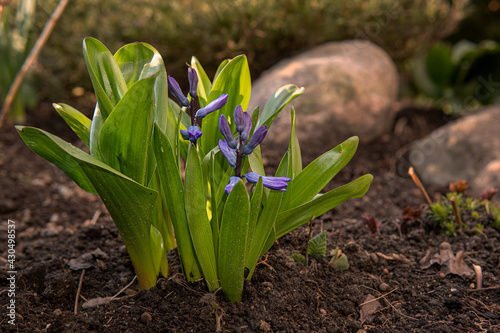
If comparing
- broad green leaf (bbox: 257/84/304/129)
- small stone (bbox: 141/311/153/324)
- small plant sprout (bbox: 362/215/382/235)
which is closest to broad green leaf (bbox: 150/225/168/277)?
small stone (bbox: 141/311/153/324)

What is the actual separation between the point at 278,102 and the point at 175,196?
0.43m

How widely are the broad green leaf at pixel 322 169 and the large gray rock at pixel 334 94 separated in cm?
177

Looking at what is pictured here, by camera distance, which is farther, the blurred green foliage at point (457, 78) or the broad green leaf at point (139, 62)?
the blurred green foliage at point (457, 78)

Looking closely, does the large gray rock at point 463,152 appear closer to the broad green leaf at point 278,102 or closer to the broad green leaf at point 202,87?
the broad green leaf at point 278,102

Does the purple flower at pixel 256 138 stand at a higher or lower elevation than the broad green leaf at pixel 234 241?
higher

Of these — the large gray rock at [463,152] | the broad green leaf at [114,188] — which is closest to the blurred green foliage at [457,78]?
the large gray rock at [463,152]

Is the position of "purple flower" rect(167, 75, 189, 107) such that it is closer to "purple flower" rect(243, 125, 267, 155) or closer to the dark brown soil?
"purple flower" rect(243, 125, 267, 155)

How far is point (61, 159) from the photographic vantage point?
1303mm

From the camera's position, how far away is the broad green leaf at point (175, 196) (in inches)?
51.4

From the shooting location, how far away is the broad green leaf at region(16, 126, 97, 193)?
1.17m

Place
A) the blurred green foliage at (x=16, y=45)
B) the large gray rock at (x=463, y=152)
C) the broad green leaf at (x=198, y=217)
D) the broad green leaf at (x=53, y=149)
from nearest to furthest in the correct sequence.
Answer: the broad green leaf at (x=53, y=149), the broad green leaf at (x=198, y=217), the large gray rock at (x=463, y=152), the blurred green foliage at (x=16, y=45)

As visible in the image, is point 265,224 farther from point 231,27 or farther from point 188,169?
point 231,27

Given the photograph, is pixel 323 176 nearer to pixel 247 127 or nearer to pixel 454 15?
pixel 247 127

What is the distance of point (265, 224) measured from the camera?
1.41m
